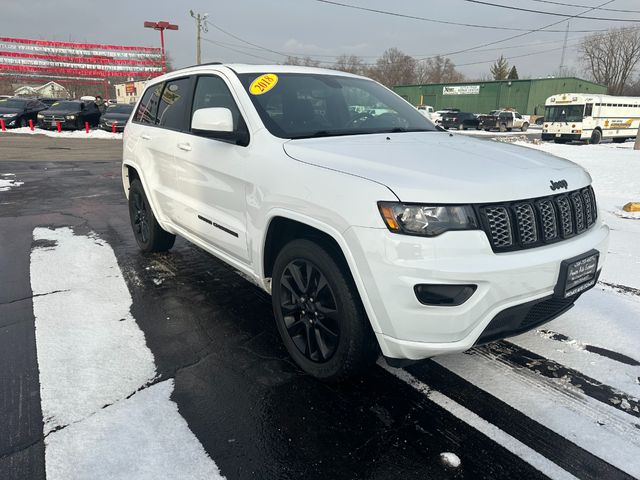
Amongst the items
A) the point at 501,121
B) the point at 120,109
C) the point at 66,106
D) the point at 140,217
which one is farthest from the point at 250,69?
the point at 501,121

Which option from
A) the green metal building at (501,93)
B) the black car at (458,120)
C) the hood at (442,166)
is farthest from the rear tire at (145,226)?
the green metal building at (501,93)

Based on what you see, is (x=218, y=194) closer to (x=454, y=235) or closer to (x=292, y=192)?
(x=292, y=192)

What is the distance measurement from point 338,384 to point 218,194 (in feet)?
5.24

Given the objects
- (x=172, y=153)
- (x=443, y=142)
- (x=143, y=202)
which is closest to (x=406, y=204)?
(x=443, y=142)

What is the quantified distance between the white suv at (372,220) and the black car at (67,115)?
2345 centimetres

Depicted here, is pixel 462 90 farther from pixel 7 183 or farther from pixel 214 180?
pixel 214 180

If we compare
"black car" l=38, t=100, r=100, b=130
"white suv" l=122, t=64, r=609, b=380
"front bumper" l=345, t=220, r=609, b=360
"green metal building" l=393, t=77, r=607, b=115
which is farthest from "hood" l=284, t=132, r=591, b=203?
"green metal building" l=393, t=77, r=607, b=115

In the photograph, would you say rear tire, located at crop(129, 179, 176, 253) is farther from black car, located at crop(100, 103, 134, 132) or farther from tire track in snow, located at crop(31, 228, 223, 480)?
black car, located at crop(100, 103, 134, 132)

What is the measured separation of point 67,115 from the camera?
76.6 feet

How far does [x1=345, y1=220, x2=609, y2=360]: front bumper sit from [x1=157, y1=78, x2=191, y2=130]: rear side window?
2.48 metres

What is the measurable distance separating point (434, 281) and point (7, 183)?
1057 centimetres

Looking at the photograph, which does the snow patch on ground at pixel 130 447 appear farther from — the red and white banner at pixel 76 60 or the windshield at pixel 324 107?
the red and white banner at pixel 76 60

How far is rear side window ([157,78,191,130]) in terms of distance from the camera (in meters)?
4.03

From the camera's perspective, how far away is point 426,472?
2102mm
